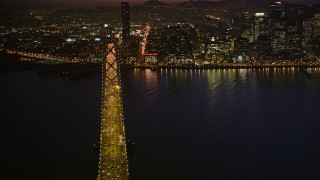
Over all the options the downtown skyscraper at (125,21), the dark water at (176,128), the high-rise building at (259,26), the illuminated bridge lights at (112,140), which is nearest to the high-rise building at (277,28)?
the high-rise building at (259,26)

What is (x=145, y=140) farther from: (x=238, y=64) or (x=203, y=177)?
(x=238, y=64)

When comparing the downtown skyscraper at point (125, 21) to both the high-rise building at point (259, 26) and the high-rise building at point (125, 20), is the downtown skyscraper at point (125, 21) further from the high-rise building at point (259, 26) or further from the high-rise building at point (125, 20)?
the high-rise building at point (259, 26)

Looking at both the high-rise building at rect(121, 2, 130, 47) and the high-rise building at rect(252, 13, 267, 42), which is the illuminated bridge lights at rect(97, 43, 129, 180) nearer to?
the high-rise building at rect(121, 2, 130, 47)

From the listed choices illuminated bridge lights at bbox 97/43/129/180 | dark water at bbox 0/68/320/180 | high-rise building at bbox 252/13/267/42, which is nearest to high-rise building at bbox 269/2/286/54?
high-rise building at bbox 252/13/267/42

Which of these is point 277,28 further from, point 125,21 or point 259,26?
point 125,21

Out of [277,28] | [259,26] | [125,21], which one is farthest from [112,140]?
[259,26]

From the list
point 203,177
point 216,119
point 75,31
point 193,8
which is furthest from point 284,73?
point 193,8
